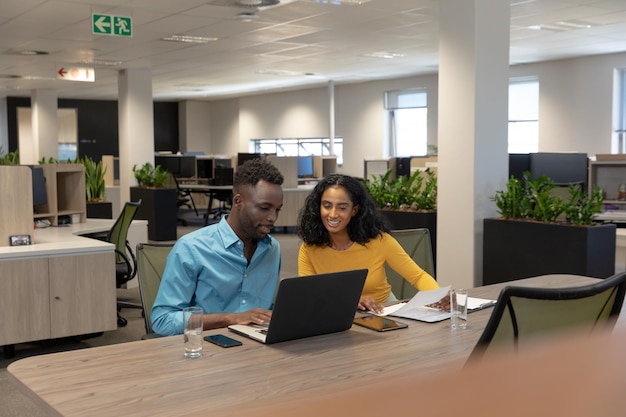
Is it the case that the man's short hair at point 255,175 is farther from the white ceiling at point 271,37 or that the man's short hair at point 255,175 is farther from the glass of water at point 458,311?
the white ceiling at point 271,37

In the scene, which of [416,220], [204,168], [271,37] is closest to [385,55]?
[271,37]

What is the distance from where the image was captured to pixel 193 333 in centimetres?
199

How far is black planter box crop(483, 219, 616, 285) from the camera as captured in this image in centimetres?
493

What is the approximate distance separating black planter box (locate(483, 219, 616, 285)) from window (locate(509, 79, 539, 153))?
309 inches

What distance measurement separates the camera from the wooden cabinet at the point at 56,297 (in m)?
4.41

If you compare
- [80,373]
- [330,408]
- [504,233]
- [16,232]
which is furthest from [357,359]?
[504,233]

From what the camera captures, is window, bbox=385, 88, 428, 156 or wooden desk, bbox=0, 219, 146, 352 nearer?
wooden desk, bbox=0, 219, 146, 352

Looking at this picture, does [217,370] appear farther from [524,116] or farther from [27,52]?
[524,116]

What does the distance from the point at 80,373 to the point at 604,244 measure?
4110 millimetres

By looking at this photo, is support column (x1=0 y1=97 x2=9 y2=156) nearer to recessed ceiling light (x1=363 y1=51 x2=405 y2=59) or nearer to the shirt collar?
recessed ceiling light (x1=363 y1=51 x2=405 y2=59)

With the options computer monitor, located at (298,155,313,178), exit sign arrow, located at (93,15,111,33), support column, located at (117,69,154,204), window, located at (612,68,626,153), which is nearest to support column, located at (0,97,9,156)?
support column, located at (117,69,154,204)

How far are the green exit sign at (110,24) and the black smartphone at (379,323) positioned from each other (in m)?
6.16

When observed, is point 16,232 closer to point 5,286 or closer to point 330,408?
point 5,286

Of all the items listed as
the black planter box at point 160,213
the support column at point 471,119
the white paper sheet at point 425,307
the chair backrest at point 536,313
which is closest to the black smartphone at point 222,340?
the white paper sheet at point 425,307
